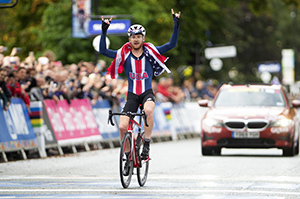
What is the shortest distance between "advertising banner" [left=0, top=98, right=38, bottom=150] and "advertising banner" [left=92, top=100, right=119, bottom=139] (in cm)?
375

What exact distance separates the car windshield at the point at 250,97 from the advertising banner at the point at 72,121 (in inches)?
132

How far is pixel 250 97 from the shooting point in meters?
19.5

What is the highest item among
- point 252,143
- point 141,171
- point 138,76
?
point 138,76

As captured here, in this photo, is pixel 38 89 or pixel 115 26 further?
pixel 115 26

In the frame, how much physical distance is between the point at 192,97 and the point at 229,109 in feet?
57.5

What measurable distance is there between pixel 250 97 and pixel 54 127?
4.45 meters

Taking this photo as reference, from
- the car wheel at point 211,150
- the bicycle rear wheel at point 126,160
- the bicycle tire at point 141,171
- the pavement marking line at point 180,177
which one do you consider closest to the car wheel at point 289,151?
the car wheel at point 211,150

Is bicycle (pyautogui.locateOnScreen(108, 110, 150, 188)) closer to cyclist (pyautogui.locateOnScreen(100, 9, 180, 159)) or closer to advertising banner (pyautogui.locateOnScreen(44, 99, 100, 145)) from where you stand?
cyclist (pyautogui.locateOnScreen(100, 9, 180, 159))

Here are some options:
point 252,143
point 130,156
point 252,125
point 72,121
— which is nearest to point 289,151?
point 252,143

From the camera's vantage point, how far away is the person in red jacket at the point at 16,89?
17.5 meters

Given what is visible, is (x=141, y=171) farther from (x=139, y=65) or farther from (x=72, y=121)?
(x=72, y=121)

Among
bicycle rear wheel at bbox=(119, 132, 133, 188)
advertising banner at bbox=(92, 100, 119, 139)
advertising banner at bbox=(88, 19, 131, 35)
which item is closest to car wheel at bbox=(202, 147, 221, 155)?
advertising banner at bbox=(92, 100, 119, 139)

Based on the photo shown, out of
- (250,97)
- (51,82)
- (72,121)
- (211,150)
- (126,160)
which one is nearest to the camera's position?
(126,160)

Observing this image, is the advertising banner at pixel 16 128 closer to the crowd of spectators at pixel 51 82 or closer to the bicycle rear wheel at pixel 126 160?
the crowd of spectators at pixel 51 82
